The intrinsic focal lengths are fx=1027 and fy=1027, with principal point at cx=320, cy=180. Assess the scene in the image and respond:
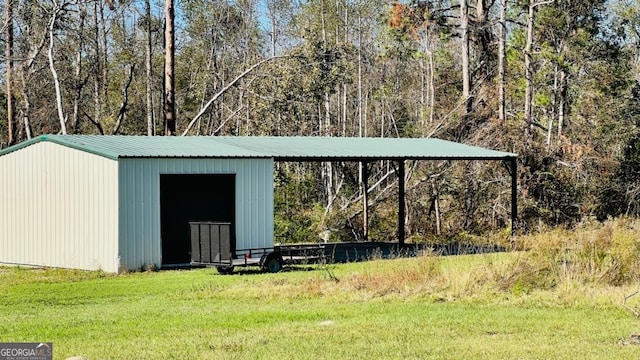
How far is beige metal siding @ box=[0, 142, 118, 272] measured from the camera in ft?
69.3

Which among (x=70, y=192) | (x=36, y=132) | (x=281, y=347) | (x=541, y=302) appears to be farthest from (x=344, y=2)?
(x=281, y=347)

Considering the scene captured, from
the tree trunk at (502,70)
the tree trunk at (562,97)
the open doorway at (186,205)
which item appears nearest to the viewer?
the open doorway at (186,205)

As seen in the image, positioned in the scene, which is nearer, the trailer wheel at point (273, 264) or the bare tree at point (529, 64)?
the trailer wheel at point (273, 264)

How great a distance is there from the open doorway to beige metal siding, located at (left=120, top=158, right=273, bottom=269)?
0.29m

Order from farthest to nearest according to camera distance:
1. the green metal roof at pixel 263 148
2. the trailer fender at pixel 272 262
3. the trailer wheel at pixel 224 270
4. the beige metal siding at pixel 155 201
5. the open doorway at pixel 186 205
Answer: the open doorway at pixel 186 205 → the green metal roof at pixel 263 148 → the beige metal siding at pixel 155 201 → the trailer fender at pixel 272 262 → the trailer wheel at pixel 224 270

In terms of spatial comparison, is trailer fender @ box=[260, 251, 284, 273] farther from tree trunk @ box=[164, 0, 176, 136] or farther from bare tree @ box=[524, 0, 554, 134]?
bare tree @ box=[524, 0, 554, 134]

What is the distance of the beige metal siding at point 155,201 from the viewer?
21016 millimetres

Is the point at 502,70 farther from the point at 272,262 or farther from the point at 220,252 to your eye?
the point at 220,252

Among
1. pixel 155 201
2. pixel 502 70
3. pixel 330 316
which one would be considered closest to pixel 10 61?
pixel 155 201

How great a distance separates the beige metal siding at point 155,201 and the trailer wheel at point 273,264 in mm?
2081

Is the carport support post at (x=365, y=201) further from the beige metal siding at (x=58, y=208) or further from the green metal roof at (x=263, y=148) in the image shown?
the beige metal siding at (x=58, y=208)

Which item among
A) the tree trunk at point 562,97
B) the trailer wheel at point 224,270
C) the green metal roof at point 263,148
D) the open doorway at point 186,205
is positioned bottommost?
the trailer wheel at point 224,270

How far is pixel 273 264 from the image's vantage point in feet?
67.1

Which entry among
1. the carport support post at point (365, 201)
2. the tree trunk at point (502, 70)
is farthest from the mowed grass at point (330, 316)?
the tree trunk at point (502, 70)
